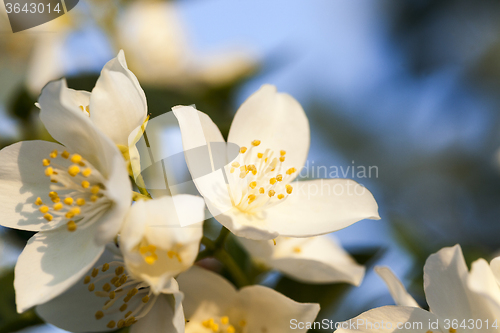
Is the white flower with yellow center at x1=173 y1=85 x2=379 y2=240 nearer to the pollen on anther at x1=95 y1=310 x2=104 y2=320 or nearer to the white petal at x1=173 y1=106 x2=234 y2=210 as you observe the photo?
the white petal at x1=173 y1=106 x2=234 y2=210

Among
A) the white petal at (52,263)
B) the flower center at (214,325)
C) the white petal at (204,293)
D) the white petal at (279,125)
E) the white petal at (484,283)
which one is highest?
the white petal at (279,125)

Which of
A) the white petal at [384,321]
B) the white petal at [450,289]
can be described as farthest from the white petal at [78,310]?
the white petal at [450,289]

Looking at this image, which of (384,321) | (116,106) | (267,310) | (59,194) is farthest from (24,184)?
(384,321)

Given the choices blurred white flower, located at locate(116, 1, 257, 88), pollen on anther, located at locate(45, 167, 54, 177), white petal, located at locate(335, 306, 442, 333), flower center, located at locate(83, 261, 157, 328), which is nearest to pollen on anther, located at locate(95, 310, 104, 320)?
flower center, located at locate(83, 261, 157, 328)

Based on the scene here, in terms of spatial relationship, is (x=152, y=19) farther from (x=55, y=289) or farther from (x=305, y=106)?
(x=55, y=289)

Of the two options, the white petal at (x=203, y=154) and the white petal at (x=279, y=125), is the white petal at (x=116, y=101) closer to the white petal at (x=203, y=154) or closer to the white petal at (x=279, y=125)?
the white petal at (x=203, y=154)
